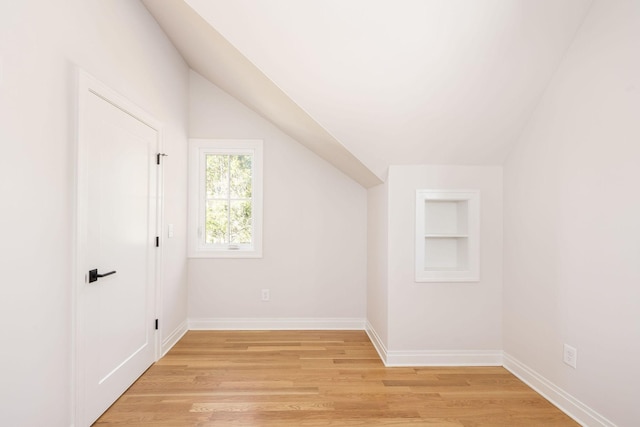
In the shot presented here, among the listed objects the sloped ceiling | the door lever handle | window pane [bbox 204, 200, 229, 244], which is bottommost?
the door lever handle

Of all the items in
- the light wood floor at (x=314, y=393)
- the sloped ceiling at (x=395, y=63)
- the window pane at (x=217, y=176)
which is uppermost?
the sloped ceiling at (x=395, y=63)

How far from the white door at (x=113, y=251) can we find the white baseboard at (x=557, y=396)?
2.89m

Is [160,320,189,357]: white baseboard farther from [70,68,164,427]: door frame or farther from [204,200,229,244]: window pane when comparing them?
[70,68,164,427]: door frame

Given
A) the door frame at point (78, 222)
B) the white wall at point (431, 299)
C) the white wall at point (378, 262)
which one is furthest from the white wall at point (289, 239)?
the door frame at point (78, 222)

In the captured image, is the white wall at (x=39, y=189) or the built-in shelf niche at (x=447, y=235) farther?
the built-in shelf niche at (x=447, y=235)

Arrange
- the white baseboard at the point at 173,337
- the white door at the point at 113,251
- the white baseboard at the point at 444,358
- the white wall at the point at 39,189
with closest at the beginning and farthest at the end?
the white wall at the point at 39,189 < the white door at the point at 113,251 < the white baseboard at the point at 444,358 < the white baseboard at the point at 173,337

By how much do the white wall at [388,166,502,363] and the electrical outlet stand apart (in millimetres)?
664

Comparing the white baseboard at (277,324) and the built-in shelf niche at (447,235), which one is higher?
the built-in shelf niche at (447,235)

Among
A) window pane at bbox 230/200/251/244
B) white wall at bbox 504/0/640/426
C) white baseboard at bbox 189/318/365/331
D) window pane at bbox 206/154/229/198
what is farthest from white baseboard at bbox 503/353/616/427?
window pane at bbox 206/154/229/198

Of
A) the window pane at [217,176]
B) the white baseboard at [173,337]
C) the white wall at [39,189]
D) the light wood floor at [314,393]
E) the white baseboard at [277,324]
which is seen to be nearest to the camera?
the white wall at [39,189]

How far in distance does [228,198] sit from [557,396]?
332 cm

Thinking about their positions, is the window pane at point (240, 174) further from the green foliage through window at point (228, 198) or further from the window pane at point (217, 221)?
the window pane at point (217, 221)

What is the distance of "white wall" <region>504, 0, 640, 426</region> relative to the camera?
1.74 metres

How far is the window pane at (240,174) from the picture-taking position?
373 centimetres
